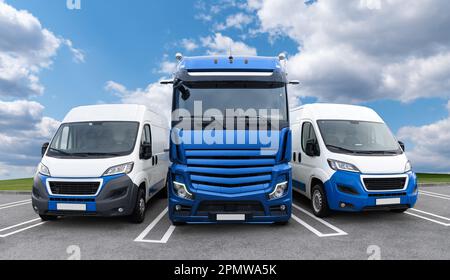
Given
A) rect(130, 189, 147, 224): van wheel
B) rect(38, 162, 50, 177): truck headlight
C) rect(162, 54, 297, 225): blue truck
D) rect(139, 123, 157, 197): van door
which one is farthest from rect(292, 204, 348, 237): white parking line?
rect(38, 162, 50, 177): truck headlight

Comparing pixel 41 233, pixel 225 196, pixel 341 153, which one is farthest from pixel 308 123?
pixel 41 233

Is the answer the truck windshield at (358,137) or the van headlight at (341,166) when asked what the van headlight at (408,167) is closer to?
the truck windshield at (358,137)

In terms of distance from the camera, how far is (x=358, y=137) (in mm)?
7609

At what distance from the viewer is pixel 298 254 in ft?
16.6

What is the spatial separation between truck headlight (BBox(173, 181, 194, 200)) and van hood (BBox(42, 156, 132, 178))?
4.77ft

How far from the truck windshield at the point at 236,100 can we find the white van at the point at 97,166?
170 cm

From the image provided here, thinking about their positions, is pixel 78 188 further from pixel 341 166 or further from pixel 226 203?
pixel 341 166

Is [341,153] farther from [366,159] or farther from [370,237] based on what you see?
[370,237]

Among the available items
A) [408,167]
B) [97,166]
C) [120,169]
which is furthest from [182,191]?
[408,167]

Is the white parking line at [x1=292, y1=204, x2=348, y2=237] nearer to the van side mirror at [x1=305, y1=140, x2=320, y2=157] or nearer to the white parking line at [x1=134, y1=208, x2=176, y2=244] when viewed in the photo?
the van side mirror at [x1=305, y1=140, x2=320, y2=157]

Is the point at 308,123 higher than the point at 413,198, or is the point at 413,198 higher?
the point at 308,123

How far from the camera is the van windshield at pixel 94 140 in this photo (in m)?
6.87

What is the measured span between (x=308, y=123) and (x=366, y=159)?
182cm

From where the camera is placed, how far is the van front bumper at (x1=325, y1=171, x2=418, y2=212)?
6.71 metres
